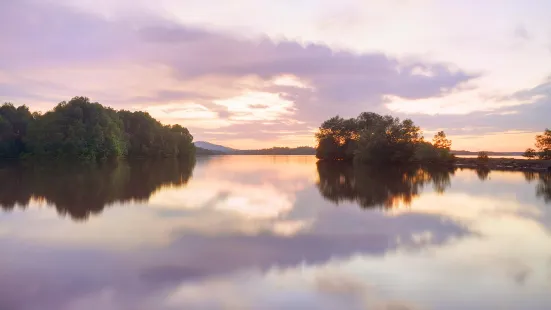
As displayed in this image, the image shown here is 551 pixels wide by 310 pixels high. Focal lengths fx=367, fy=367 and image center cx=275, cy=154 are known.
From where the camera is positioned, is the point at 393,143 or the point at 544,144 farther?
the point at 393,143

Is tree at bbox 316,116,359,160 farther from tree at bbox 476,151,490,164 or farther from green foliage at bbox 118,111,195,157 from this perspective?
green foliage at bbox 118,111,195,157

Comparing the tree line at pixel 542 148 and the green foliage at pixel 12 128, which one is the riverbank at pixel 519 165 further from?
the green foliage at pixel 12 128

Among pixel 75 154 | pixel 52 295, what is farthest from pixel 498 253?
pixel 75 154

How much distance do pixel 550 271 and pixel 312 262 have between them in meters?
4.74

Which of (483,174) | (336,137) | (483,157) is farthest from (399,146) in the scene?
(336,137)

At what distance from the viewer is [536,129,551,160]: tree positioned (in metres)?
53.7

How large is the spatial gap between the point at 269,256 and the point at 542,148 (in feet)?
203

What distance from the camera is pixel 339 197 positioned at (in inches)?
728

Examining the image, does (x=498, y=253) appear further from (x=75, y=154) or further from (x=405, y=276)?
(x=75, y=154)

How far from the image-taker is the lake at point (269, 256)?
5.85 meters

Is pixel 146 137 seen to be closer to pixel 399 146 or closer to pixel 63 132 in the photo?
pixel 63 132

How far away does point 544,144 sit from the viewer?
179 feet

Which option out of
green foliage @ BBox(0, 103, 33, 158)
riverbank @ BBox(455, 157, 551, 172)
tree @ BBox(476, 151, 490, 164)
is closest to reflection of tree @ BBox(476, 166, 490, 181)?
riverbank @ BBox(455, 157, 551, 172)

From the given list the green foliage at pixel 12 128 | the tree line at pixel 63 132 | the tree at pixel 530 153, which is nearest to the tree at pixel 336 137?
the tree at pixel 530 153
